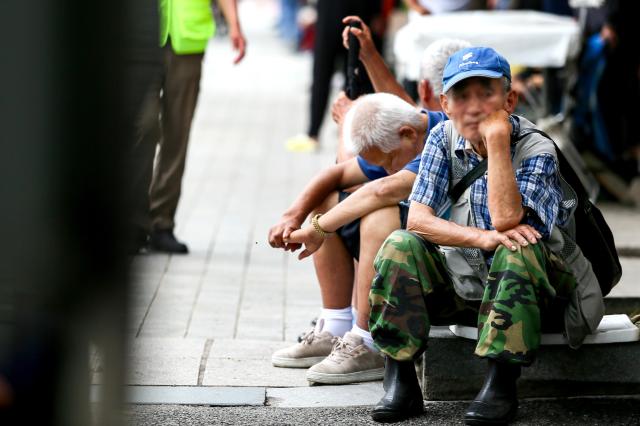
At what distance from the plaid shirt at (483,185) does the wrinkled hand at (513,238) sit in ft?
0.22

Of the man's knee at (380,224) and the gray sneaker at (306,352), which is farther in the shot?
the gray sneaker at (306,352)

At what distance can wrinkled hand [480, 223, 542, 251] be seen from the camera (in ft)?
12.5

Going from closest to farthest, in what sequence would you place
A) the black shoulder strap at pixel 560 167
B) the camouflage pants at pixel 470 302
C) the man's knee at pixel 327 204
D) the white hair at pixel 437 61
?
the camouflage pants at pixel 470 302, the black shoulder strap at pixel 560 167, the man's knee at pixel 327 204, the white hair at pixel 437 61

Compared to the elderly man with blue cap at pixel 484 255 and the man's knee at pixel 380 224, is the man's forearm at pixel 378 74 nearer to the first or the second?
the man's knee at pixel 380 224

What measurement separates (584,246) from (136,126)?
2783mm

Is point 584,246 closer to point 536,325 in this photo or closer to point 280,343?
point 536,325

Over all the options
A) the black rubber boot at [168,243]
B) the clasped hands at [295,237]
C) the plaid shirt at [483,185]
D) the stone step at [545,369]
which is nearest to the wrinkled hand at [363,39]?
the clasped hands at [295,237]

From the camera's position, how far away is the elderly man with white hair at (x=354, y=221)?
440 cm

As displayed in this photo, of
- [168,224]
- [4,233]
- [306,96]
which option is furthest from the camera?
[306,96]

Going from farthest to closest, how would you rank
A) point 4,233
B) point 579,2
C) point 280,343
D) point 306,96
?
point 306,96 < point 579,2 < point 280,343 < point 4,233

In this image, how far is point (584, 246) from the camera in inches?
163

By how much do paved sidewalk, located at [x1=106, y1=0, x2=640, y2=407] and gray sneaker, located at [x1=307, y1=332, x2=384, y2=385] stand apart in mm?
45

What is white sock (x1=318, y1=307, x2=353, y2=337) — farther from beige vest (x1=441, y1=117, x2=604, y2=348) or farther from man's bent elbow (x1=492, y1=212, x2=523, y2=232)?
man's bent elbow (x1=492, y1=212, x2=523, y2=232)

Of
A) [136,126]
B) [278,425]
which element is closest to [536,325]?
[278,425]
